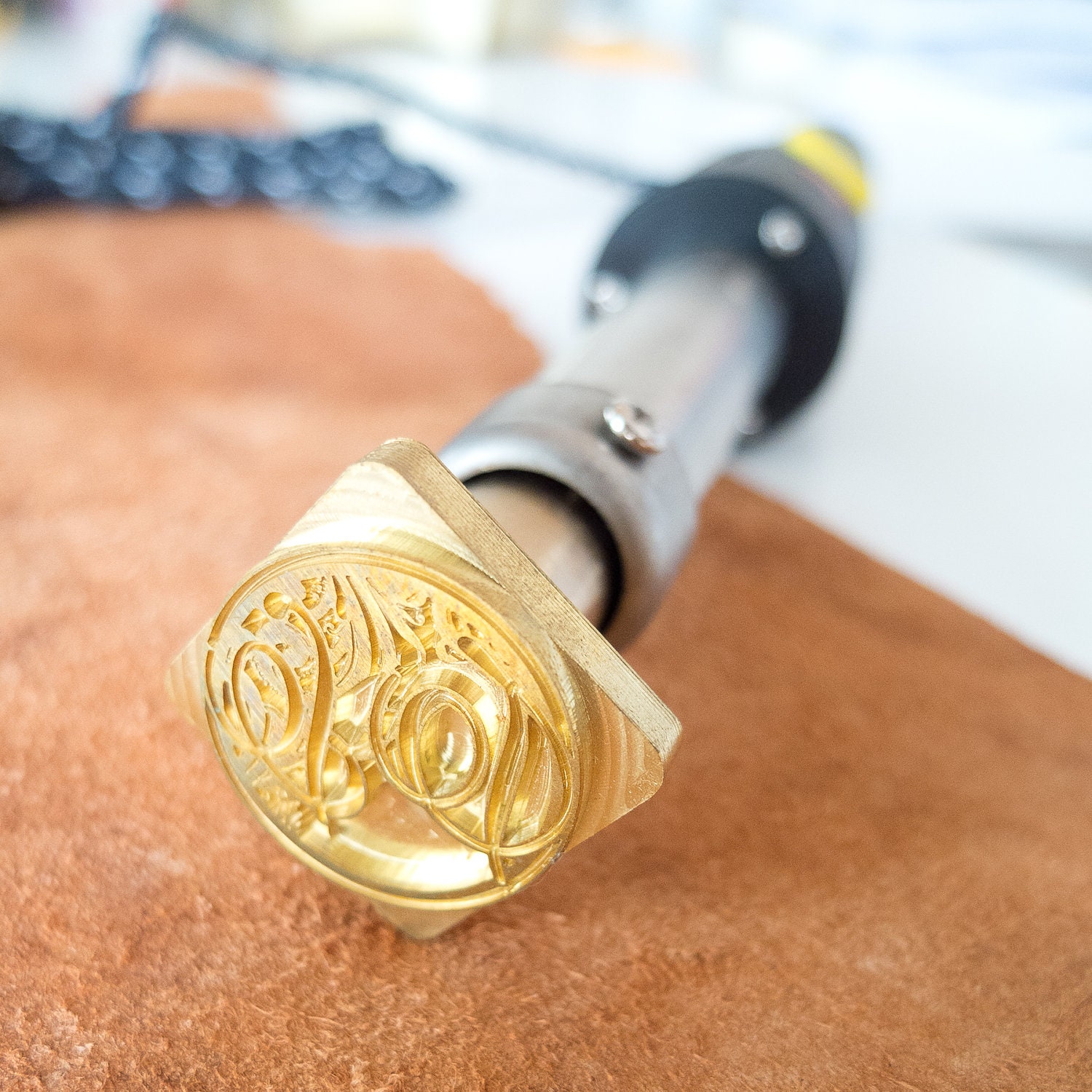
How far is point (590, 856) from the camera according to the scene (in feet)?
1.40

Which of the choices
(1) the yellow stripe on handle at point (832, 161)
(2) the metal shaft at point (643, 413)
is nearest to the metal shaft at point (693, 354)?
(2) the metal shaft at point (643, 413)

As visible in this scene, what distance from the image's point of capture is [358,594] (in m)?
0.34

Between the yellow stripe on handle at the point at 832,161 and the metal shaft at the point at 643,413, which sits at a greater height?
the yellow stripe on handle at the point at 832,161

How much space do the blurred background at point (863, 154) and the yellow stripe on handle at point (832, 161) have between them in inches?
1.6

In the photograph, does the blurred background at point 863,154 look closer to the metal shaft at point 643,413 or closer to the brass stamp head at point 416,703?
the metal shaft at point 643,413

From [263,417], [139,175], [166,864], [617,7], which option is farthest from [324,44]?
[166,864]

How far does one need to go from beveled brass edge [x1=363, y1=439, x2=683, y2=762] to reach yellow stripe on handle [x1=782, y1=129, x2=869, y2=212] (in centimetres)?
47

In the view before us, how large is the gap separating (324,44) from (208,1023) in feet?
4.99

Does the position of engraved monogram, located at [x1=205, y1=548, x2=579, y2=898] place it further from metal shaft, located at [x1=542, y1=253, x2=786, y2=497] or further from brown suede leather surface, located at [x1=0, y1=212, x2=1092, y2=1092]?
metal shaft, located at [x1=542, y1=253, x2=786, y2=497]

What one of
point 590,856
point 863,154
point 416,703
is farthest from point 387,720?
point 863,154

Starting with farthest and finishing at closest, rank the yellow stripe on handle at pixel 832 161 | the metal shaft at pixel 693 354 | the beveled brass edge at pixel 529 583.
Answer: the yellow stripe on handle at pixel 832 161, the metal shaft at pixel 693 354, the beveled brass edge at pixel 529 583

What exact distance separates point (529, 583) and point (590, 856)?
0.14m

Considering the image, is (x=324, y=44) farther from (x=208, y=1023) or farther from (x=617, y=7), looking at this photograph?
(x=208, y=1023)

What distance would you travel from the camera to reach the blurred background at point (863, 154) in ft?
2.41
